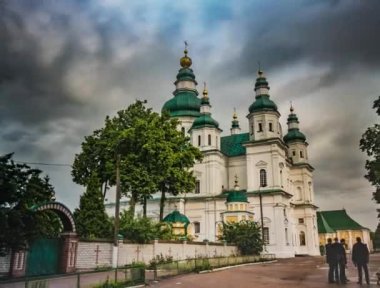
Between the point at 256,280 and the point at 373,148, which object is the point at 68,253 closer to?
the point at 256,280

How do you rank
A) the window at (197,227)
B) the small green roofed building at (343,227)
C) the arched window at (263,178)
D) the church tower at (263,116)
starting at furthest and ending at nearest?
the small green roofed building at (343,227) < the window at (197,227) < the church tower at (263,116) < the arched window at (263,178)

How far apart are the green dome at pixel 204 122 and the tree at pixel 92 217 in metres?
25.0

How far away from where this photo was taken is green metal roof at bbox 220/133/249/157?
50.5 meters

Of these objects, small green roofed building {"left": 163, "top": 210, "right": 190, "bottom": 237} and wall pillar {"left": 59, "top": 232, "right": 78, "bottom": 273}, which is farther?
small green roofed building {"left": 163, "top": 210, "right": 190, "bottom": 237}

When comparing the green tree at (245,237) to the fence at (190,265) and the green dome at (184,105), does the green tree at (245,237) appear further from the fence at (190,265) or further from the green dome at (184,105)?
the green dome at (184,105)

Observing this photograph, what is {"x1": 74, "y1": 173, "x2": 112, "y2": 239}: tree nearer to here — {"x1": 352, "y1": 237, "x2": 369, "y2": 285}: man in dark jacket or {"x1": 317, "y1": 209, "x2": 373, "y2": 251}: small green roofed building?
{"x1": 352, "y1": 237, "x2": 369, "y2": 285}: man in dark jacket

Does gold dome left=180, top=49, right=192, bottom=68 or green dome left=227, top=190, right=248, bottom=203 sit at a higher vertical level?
gold dome left=180, top=49, right=192, bottom=68

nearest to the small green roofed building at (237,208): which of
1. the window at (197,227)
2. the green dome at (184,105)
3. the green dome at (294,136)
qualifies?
the window at (197,227)

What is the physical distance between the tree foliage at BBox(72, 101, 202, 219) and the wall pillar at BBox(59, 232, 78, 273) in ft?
31.6

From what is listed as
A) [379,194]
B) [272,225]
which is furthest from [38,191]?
[272,225]

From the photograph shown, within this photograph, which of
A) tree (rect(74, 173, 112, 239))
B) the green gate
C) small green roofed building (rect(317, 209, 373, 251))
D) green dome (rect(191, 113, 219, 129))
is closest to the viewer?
the green gate

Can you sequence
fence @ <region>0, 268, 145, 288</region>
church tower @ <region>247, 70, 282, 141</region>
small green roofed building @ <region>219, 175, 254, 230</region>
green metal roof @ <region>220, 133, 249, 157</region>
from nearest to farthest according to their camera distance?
fence @ <region>0, 268, 145, 288</region> → small green roofed building @ <region>219, 175, 254, 230</region> → church tower @ <region>247, 70, 282, 141</region> → green metal roof @ <region>220, 133, 249, 157</region>

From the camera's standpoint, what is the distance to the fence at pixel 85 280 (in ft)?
29.8

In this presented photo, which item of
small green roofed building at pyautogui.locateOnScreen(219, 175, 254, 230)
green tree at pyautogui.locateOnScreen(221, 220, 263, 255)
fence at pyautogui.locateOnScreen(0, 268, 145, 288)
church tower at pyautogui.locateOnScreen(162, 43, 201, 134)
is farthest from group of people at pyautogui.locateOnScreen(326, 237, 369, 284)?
church tower at pyautogui.locateOnScreen(162, 43, 201, 134)
